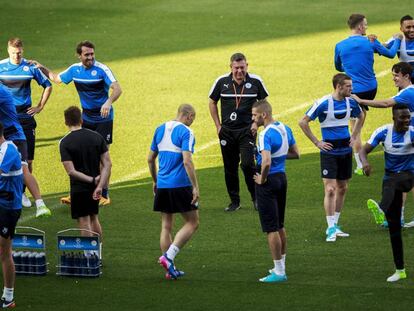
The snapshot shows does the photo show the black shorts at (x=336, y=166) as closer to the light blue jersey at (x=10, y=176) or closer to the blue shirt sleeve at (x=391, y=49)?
the blue shirt sleeve at (x=391, y=49)

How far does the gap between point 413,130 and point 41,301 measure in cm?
476

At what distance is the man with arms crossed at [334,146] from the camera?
1518 centimetres

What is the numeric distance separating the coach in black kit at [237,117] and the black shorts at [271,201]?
333 cm

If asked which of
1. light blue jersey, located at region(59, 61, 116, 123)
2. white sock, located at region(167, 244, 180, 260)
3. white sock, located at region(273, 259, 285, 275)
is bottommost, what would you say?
white sock, located at region(273, 259, 285, 275)

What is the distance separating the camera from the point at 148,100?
24.5 m

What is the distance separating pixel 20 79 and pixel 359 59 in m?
5.68

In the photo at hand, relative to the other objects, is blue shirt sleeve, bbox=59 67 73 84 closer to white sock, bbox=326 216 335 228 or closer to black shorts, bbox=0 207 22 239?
white sock, bbox=326 216 335 228

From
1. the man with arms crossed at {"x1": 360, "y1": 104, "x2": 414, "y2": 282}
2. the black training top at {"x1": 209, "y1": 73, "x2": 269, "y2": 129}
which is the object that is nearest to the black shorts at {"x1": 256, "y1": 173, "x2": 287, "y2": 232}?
the man with arms crossed at {"x1": 360, "y1": 104, "x2": 414, "y2": 282}

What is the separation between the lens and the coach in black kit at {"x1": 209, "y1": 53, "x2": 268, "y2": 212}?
656 inches

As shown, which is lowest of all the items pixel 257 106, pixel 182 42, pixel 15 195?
pixel 15 195

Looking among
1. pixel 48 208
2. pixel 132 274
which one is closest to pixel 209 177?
pixel 48 208

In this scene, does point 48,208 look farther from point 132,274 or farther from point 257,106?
point 257,106

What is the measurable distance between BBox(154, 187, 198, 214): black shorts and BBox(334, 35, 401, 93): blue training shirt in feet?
21.3

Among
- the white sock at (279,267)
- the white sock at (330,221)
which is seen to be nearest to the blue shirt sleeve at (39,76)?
the white sock at (330,221)
